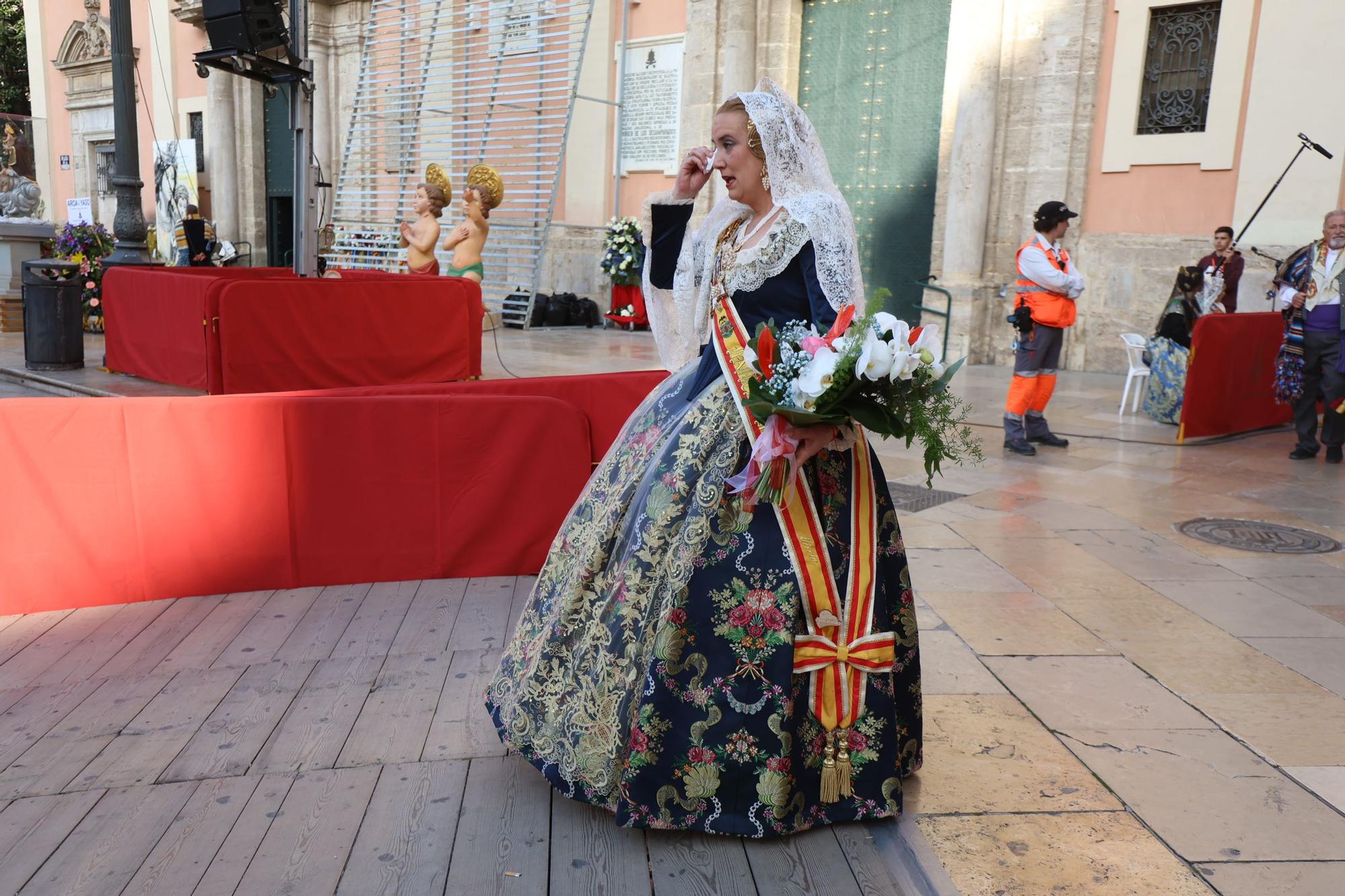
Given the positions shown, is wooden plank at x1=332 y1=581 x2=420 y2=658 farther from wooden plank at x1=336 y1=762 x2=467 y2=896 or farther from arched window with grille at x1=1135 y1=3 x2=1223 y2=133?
arched window with grille at x1=1135 y1=3 x2=1223 y2=133

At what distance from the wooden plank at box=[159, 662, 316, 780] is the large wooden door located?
10702 millimetres

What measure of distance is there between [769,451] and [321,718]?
169 centimetres

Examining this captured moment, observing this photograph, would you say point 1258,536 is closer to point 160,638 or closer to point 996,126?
point 160,638

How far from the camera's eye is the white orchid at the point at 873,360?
2160 mm

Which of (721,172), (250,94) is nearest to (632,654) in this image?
(721,172)

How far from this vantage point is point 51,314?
981 centimetres

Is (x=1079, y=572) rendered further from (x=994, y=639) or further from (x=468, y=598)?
(x=468, y=598)

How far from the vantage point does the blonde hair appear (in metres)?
2.52

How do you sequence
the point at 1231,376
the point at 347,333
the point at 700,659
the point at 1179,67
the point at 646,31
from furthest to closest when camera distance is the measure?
the point at 646,31
the point at 1179,67
the point at 347,333
the point at 1231,376
the point at 700,659

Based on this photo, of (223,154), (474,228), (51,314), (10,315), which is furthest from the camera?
(223,154)

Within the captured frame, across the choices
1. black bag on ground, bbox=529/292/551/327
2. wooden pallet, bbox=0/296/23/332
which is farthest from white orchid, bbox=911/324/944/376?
wooden pallet, bbox=0/296/23/332

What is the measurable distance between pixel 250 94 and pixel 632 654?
21815mm

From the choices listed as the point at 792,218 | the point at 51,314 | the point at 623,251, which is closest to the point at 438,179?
the point at 51,314

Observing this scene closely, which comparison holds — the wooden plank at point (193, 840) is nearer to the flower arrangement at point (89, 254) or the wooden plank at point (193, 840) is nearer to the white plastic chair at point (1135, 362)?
the white plastic chair at point (1135, 362)
